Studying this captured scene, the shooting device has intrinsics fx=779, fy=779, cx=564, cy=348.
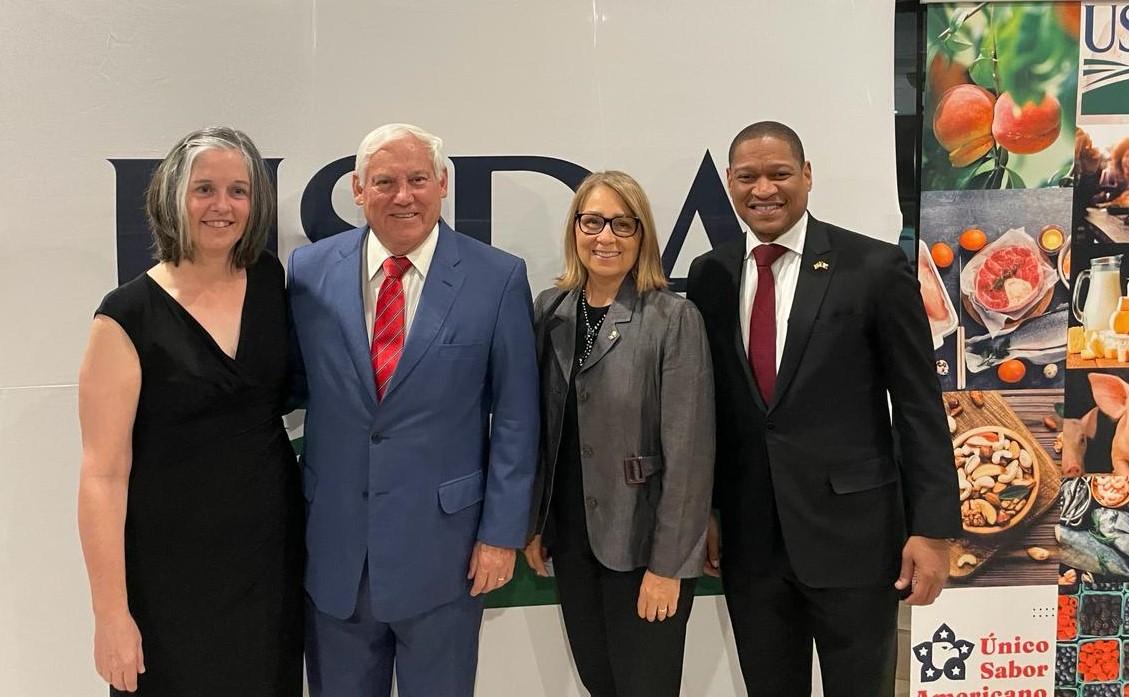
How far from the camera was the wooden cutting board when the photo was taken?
269 cm

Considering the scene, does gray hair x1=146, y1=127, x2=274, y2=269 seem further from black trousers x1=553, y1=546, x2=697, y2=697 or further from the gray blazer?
black trousers x1=553, y1=546, x2=697, y2=697

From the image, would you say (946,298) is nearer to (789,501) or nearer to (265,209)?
(789,501)

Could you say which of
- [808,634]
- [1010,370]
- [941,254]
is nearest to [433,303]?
[808,634]

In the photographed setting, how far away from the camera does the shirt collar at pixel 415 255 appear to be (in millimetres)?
1891

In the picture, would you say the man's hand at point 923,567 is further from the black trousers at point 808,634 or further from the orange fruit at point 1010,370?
the orange fruit at point 1010,370

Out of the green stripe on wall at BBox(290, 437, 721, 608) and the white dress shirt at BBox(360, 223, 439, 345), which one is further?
the green stripe on wall at BBox(290, 437, 721, 608)

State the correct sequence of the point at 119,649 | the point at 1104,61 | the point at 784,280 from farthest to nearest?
1. the point at 1104,61
2. the point at 784,280
3. the point at 119,649

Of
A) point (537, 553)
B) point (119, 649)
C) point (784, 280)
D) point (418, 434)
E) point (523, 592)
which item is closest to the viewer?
point (119, 649)

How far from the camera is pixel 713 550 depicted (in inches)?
82.1

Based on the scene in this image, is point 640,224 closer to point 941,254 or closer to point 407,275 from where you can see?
point 407,275

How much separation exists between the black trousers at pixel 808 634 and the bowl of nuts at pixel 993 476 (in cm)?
95

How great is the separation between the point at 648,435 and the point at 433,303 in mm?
607

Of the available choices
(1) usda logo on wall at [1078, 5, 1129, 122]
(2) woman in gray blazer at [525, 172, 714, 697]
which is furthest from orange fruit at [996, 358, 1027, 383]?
(2) woman in gray blazer at [525, 172, 714, 697]

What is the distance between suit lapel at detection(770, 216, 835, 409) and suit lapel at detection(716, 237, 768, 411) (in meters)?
0.07
